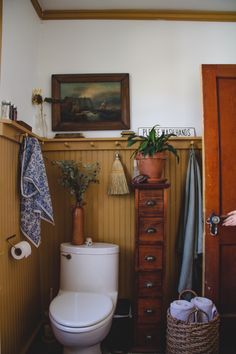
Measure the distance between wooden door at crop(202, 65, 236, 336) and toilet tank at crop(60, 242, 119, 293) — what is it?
692 millimetres

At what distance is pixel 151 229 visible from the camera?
210 centimetres

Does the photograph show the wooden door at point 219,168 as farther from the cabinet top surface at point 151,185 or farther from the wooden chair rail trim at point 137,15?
the wooden chair rail trim at point 137,15

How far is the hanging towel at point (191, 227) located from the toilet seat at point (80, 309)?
2.22ft

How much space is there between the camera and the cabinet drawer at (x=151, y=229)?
2098 millimetres

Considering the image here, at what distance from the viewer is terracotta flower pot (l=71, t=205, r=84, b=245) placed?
7.45ft

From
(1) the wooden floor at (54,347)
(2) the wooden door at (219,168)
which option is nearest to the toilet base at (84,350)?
(1) the wooden floor at (54,347)

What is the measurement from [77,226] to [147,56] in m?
1.56

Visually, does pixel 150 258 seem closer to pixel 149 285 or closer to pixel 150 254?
pixel 150 254

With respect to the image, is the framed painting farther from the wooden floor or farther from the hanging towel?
the wooden floor

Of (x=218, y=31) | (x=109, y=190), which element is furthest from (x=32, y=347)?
(x=218, y=31)

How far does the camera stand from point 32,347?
2154 mm

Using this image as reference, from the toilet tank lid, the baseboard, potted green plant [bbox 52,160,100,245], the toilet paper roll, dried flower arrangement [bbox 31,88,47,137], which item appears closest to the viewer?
the toilet paper roll

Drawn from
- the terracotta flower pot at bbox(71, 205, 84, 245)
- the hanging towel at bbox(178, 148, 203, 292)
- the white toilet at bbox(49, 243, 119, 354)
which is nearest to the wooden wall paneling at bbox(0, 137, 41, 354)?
the white toilet at bbox(49, 243, 119, 354)

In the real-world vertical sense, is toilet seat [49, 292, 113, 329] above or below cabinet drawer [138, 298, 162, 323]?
above
